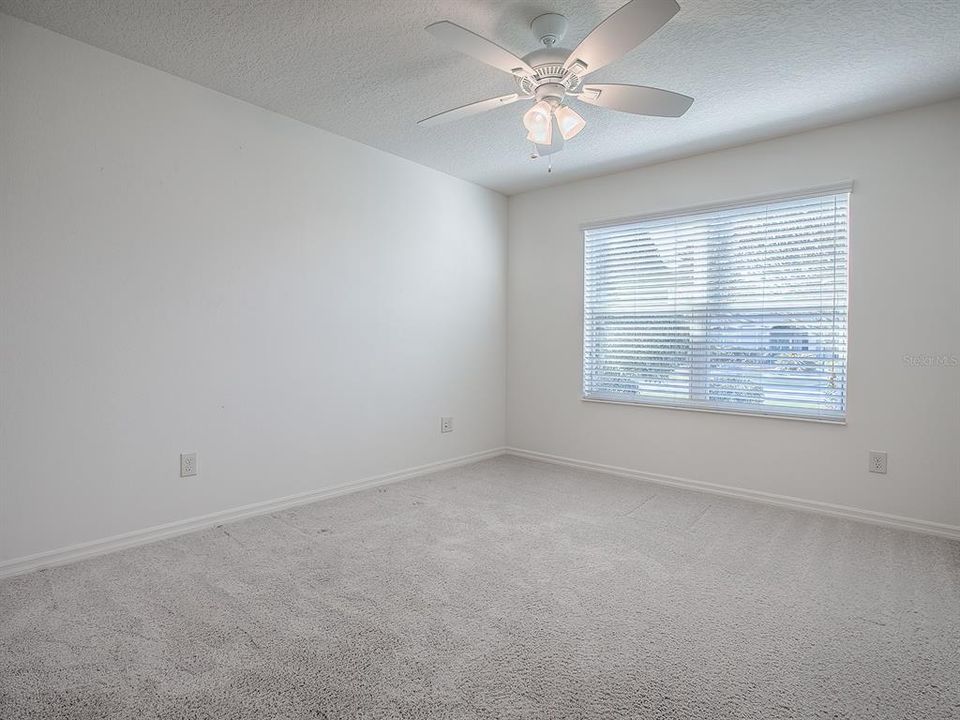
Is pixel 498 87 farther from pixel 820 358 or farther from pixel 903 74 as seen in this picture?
pixel 820 358

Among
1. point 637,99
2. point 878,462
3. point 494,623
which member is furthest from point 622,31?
point 878,462

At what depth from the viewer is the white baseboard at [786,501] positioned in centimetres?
295

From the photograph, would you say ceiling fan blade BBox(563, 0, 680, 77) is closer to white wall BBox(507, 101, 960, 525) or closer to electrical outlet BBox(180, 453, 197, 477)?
white wall BBox(507, 101, 960, 525)

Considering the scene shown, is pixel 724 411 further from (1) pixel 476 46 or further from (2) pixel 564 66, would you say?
(1) pixel 476 46

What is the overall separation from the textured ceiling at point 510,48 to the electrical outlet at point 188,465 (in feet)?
6.46

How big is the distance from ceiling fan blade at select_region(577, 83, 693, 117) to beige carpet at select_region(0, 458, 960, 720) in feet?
6.68

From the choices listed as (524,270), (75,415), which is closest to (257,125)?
(75,415)

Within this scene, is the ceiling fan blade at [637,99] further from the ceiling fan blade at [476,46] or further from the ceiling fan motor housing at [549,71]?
the ceiling fan blade at [476,46]

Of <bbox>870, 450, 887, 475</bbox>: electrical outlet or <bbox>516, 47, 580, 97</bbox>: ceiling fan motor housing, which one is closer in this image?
<bbox>516, 47, 580, 97</bbox>: ceiling fan motor housing

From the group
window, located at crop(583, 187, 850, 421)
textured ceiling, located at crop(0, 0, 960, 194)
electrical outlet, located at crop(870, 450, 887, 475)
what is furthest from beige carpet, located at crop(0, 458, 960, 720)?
textured ceiling, located at crop(0, 0, 960, 194)

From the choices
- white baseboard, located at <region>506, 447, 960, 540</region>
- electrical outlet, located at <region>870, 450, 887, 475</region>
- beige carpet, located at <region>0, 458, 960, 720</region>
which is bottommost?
beige carpet, located at <region>0, 458, 960, 720</region>

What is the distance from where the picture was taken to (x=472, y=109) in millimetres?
2408

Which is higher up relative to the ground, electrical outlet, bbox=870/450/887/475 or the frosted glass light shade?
the frosted glass light shade

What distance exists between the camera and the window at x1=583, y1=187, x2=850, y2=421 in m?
3.28
